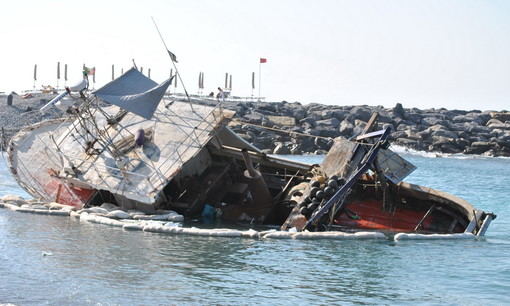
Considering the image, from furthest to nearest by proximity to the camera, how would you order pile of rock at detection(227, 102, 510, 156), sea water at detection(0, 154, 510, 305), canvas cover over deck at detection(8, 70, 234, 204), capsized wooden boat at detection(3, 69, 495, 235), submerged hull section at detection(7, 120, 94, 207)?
1. pile of rock at detection(227, 102, 510, 156)
2. submerged hull section at detection(7, 120, 94, 207)
3. canvas cover over deck at detection(8, 70, 234, 204)
4. capsized wooden boat at detection(3, 69, 495, 235)
5. sea water at detection(0, 154, 510, 305)

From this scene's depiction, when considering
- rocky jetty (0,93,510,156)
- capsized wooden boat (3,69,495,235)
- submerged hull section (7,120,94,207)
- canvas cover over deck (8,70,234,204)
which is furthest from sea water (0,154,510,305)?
rocky jetty (0,93,510,156)

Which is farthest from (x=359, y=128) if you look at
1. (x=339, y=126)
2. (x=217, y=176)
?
(x=217, y=176)

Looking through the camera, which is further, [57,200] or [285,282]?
[57,200]

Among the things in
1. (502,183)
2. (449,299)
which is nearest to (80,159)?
(449,299)

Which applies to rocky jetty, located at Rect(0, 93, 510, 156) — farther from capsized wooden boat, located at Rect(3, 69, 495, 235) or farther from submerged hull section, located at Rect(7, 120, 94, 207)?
capsized wooden boat, located at Rect(3, 69, 495, 235)

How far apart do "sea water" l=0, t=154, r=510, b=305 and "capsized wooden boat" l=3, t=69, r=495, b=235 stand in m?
1.47

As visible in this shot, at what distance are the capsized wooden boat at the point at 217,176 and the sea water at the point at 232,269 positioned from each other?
147 centimetres

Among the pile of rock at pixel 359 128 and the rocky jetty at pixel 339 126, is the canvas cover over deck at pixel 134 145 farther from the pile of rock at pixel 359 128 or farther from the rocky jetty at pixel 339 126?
the pile of rock at pixel 359 128

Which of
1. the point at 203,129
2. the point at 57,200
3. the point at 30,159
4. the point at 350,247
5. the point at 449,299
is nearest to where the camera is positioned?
the point at 449,299

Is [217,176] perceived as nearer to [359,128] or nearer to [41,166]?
[41,166]

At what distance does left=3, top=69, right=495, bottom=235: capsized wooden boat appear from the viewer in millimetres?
21859

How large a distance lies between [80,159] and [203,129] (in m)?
4.14

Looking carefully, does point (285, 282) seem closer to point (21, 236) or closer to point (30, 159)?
point (21, 236)

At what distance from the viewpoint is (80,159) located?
2411 cm
